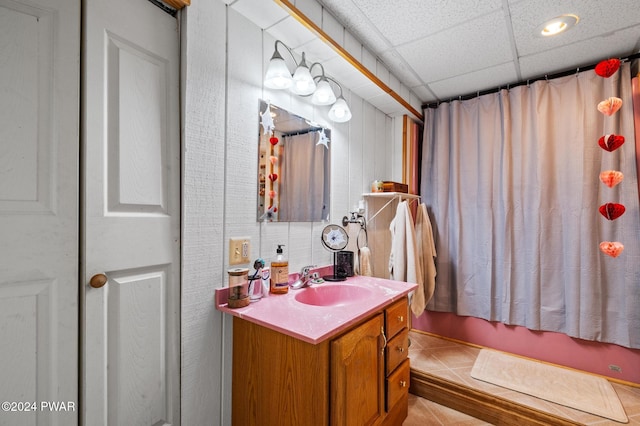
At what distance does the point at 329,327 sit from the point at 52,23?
127cm

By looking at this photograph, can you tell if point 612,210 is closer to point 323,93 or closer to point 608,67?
point 608,67

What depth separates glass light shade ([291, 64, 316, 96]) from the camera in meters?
1.44

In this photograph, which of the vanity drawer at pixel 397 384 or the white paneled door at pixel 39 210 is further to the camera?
the vanity drawer at pixel 397 384

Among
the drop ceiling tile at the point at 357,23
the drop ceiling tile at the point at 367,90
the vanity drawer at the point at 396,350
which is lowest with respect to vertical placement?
the vanity drawer at the point at 396,350

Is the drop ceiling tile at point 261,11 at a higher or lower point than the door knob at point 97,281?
higher

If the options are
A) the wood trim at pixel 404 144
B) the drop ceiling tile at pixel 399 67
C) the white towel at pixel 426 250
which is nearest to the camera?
the drop ceiling tile at pixel 399 67

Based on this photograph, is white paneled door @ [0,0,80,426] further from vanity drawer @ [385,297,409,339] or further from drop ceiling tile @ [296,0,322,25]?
vanity drawer @ [385,297,409,339]

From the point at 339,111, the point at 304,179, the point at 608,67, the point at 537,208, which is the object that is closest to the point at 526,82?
the point at 608,67

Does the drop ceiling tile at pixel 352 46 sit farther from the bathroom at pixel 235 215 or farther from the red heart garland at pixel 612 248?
the red heart garland at pixel 612 248

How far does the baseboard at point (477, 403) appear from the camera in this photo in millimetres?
1561

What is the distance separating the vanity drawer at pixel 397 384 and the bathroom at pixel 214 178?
755 mm

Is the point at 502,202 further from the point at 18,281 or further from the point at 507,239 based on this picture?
the point at 18,281

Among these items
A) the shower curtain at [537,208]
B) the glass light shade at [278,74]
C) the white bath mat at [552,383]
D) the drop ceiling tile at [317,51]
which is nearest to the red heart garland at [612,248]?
the shower curtain at [537,208]

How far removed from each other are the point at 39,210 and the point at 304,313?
2.98 feet
